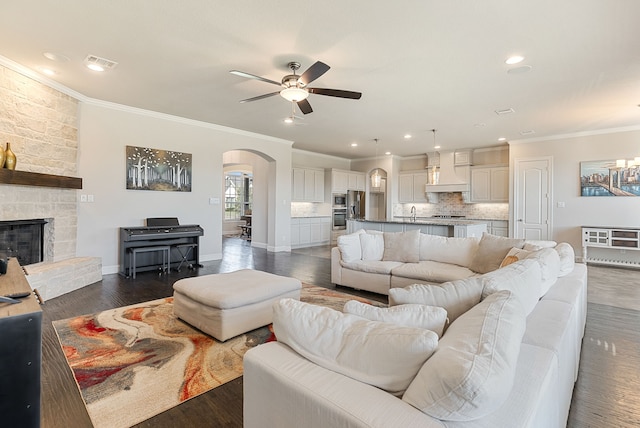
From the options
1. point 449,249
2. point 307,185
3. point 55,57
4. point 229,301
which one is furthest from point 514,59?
point 307,185

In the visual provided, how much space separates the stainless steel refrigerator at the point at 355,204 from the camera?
1015 cm

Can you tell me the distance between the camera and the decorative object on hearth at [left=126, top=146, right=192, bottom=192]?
5496 mm

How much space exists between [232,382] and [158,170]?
4.72m

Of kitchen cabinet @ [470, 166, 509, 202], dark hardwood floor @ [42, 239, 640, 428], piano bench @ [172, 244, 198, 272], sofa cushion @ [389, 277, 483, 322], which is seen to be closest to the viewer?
sofa cushion @ [389, 277, 483, 322]

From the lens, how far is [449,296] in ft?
5.19

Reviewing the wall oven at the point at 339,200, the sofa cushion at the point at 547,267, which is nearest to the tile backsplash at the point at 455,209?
the wall oven at the point at 339,200

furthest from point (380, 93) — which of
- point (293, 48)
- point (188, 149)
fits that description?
point (188, 149)

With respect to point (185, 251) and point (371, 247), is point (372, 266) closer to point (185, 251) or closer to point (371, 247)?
point (371, 247)

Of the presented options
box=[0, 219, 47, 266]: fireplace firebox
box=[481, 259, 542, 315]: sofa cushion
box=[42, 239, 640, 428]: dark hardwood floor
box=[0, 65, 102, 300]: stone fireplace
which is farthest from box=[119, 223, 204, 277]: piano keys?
box=[481, 259, 542, 315]: sofa cushion

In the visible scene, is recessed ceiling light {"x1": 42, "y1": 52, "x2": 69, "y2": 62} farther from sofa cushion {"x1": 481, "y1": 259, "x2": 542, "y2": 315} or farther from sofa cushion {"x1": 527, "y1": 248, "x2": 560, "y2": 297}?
sofa cushion {"x1": 527, "y1": 248, "x2": 560, "y2": 297}

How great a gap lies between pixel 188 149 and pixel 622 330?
6754 millimetres

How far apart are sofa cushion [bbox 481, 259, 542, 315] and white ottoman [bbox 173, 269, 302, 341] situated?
1949mm

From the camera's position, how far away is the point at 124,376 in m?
2.23

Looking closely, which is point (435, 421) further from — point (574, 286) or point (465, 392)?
point (574, 286)
